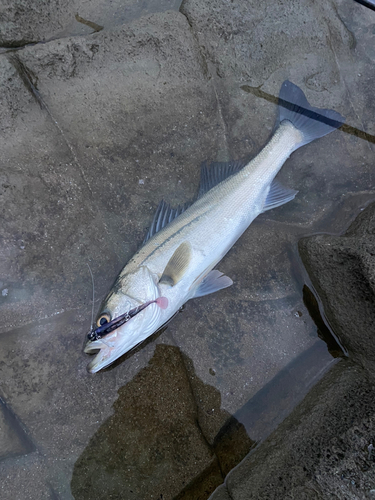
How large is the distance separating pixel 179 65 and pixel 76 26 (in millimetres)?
1105

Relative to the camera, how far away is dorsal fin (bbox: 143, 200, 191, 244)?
9.72ft

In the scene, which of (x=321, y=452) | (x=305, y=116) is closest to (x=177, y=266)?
(x=321, y=452)

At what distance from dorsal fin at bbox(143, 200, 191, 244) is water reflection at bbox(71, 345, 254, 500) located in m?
1.05

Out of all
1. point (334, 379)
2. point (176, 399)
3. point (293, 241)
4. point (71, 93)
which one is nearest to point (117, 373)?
point (176, 399)

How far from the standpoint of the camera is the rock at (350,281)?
2.55 m

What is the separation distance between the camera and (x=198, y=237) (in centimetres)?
283

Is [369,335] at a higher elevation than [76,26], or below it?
below

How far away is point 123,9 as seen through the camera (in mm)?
3260

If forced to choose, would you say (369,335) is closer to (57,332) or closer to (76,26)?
(57,332)

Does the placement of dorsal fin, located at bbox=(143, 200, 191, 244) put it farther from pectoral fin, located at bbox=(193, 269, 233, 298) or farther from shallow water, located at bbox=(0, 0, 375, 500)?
pectoral fin, located at bbox=(193, 269, 233, 298)

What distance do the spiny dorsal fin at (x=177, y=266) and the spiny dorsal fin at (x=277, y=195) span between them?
35.5 inches

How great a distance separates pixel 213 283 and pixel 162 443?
4.52ft

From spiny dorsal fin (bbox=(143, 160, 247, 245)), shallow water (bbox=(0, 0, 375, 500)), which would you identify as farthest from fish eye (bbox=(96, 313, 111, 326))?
spiny dorsal fin (bbox=(143, 160, 247, 245))

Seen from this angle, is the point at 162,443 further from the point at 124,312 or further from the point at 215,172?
the point at 215,172
